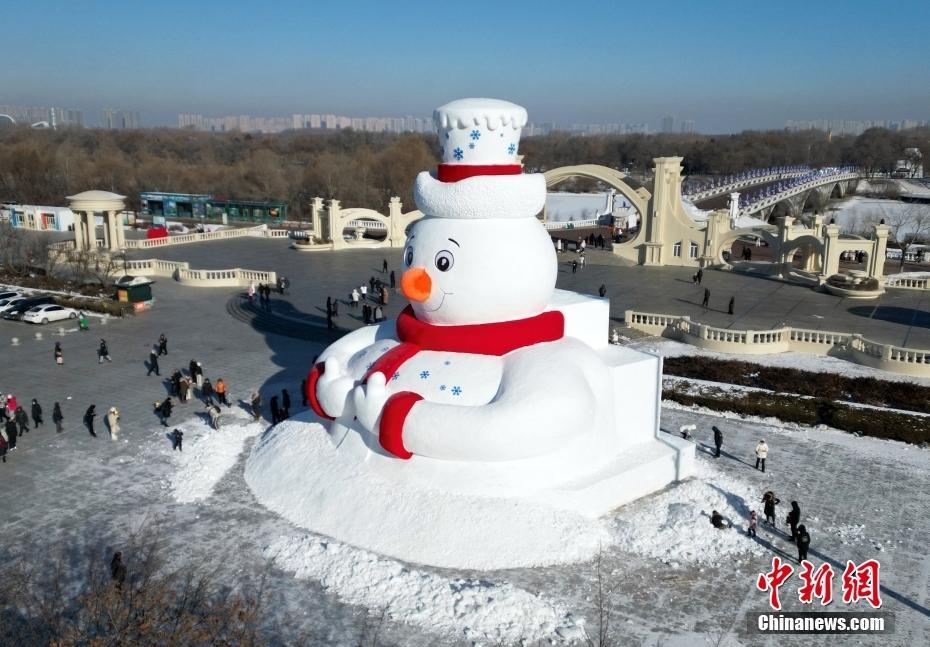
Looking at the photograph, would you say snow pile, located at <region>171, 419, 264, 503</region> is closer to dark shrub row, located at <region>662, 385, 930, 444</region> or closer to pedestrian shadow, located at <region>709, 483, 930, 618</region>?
pedestrian shadow, located at <region>709, 483, 930, 618</region>

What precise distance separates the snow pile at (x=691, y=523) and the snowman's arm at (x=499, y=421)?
7.07 ft

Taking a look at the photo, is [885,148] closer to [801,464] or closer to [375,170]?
[375,170]

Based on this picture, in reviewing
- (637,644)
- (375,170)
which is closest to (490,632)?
(637,644)

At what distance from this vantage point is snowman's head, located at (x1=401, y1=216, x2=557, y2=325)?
13.2 metres

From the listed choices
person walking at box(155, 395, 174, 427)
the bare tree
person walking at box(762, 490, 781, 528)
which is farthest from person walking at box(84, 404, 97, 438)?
the bare tree

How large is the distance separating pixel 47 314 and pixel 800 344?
26.3m

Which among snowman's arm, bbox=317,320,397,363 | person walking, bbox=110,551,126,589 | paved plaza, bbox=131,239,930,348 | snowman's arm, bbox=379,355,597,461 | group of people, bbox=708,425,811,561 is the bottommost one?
group of people, bbox=708,425,811,561

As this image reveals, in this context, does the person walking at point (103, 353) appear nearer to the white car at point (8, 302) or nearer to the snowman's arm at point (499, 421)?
the white car at point (8, 302)

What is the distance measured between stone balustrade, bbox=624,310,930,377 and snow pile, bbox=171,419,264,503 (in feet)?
49.8

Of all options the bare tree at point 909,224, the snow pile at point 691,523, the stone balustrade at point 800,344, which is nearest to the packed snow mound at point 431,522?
the snow pile at point 691,523

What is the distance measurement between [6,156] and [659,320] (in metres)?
71.9

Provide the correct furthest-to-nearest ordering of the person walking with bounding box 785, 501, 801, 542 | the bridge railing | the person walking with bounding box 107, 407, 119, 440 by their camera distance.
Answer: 1. the bridge railing
2. the person walking with bounding box 107, 407, 119, 440
3. the person walking with bounding box 785, 501, 801, 542

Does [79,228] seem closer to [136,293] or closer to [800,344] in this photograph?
[136,293]

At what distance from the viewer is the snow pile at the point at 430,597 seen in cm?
1079
